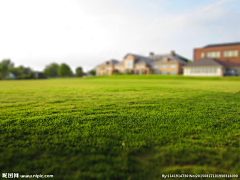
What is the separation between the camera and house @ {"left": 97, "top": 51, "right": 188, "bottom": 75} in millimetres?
51906

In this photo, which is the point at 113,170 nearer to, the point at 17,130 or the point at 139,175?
the point at 139,175

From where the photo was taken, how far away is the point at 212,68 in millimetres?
39875

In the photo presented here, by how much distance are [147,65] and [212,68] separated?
71.1ft

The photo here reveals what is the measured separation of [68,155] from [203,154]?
6.41 ft

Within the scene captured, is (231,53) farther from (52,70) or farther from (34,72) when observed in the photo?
(34,72)

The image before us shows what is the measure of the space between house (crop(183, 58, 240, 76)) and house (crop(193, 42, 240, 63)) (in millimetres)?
1377

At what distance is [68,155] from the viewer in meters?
2.26

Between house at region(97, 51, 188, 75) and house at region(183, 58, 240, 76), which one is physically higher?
house at region(97, 51, 188, 75)

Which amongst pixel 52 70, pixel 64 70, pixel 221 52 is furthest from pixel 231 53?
pixel 52 70

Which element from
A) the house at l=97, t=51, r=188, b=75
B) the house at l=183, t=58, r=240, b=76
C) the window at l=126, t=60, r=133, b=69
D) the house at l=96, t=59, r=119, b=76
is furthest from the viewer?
the house at l=96, t=59, r=119, b=76

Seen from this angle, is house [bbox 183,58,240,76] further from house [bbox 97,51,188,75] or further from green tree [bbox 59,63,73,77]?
green tree [bbox 59,63,73,77]

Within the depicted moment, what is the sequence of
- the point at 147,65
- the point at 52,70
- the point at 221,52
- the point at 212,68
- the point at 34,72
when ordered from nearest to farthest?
1. the point at 212,68
2. the point at 221,52
3. the point at 147,65
4. the point at 34,72
5. the point at 52,70

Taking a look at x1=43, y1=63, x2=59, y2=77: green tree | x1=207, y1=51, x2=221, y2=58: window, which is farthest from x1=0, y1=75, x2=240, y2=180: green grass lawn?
x1=43, y1=63, x2=59, y2=77: green tree

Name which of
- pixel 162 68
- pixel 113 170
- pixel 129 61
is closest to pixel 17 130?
pixel 113 170
